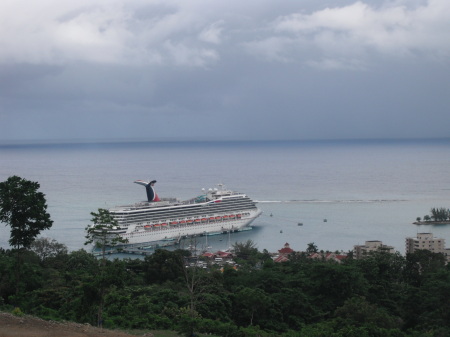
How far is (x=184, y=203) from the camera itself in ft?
126

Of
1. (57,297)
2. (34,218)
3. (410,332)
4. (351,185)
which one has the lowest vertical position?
(410,332)

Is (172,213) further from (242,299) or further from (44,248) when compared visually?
(242,299)

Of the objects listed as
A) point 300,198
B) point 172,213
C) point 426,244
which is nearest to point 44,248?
point 172,213

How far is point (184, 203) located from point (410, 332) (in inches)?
1023

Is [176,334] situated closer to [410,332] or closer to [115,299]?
[115,299]

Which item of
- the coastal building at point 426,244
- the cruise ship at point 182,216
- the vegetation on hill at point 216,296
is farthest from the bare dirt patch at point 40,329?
A: the cruise ship at point 182,216

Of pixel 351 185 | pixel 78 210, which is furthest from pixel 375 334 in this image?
pixel 351 185

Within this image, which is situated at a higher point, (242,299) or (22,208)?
(22,208)

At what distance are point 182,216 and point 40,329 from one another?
90.4 ft

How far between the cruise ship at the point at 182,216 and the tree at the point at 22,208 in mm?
18977

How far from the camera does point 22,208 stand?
13.0 metres

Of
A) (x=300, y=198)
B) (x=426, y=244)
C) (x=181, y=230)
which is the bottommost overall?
(x=426, y=244)

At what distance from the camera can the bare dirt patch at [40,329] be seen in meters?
9.08

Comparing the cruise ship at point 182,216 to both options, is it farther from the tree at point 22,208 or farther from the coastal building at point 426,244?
the tree at point 22,208
